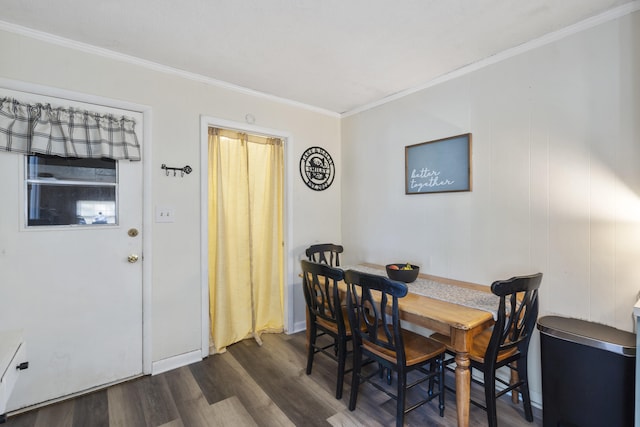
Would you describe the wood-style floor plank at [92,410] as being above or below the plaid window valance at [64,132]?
below

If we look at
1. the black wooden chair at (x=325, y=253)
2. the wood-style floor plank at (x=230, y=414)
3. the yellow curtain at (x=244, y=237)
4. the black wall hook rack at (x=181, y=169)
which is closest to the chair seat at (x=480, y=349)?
the wood-style floor plank at (x=230, y=414)

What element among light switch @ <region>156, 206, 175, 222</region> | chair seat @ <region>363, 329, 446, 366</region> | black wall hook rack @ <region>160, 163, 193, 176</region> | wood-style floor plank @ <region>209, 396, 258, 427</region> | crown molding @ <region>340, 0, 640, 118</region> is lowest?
wood-style floor plank @ <region>209, 396, 258, 427</region>

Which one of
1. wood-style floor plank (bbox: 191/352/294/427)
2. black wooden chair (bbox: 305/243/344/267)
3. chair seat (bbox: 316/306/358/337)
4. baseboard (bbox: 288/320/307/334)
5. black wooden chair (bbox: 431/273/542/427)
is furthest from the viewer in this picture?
baseboard (bbox: 288/320/307/334)

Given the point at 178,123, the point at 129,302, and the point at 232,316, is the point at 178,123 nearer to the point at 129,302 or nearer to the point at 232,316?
the point at 129,302

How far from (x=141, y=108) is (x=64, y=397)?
6.83 feet

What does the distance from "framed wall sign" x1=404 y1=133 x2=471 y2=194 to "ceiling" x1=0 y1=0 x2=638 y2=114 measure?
22.7 inches

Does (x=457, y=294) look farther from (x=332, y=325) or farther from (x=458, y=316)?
(x=332, y=325)

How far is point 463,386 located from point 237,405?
141 centimetres

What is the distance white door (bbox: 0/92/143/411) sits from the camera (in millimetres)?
1945

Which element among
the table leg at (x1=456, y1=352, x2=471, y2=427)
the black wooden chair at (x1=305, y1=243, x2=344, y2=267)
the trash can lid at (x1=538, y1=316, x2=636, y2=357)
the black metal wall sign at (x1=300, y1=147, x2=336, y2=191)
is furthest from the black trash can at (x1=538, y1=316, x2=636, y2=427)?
the black metal wall sign at (x1=300, y1=147, x2=336, y2=191)

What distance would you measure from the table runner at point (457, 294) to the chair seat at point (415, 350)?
11.1 inches

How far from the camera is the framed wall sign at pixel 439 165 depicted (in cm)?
243

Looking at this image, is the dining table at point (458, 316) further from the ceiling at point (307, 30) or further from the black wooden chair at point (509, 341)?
the ceiling at point (307, 30)

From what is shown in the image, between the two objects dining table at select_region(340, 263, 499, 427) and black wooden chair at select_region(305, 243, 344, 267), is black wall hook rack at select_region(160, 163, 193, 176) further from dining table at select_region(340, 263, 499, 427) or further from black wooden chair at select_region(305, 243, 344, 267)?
dining table at select_region(340, 263, 499, 427)
